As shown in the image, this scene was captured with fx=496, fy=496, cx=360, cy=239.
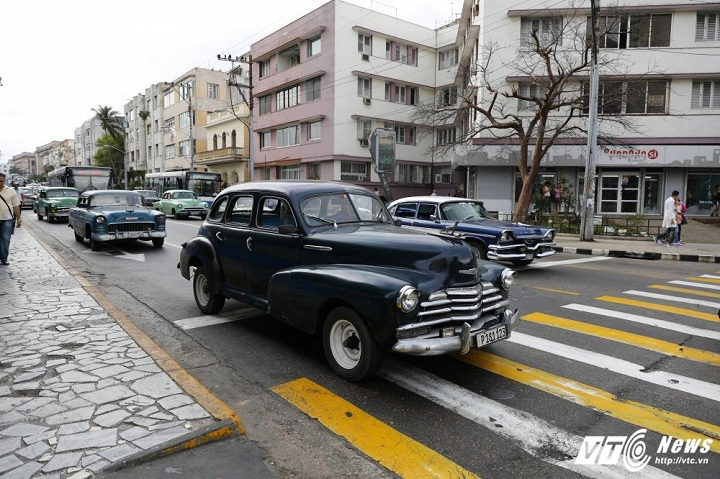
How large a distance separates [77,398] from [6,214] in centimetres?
851

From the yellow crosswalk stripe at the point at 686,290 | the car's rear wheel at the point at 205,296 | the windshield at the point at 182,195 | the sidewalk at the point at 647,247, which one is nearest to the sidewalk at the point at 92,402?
the car's rear wheel at the point at 205,296

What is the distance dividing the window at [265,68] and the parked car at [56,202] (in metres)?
24.1

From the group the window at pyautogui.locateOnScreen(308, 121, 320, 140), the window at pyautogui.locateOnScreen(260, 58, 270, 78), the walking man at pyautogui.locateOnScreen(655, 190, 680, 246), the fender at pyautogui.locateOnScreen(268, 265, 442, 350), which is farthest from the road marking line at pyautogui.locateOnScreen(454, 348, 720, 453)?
the window at pyautogui.locateOnScreen(260, 58, 270, 78)

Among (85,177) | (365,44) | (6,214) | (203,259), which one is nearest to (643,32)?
(365,44)

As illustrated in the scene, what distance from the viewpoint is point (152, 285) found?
9141mm

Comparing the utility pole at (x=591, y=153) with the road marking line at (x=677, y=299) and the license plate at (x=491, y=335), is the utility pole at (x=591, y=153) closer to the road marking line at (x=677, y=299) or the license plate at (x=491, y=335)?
the road marking line at (x=677, y=299)

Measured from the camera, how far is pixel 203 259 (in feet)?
22.6

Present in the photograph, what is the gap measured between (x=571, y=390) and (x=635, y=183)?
2833 centimetres

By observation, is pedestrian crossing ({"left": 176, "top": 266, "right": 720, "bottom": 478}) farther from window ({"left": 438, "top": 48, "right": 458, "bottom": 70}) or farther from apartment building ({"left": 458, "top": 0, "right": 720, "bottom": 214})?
window ({"left": 438, "top": 48, "right": 458, "bottom": 70})

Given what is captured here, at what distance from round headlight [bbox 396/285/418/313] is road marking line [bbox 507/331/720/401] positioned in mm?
2313

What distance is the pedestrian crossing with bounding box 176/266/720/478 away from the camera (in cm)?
344

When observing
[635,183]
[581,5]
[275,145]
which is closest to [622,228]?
[635,183]

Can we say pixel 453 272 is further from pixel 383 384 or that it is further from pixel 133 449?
pixel 133 449

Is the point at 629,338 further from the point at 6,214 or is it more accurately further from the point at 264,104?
the point at 264,104
